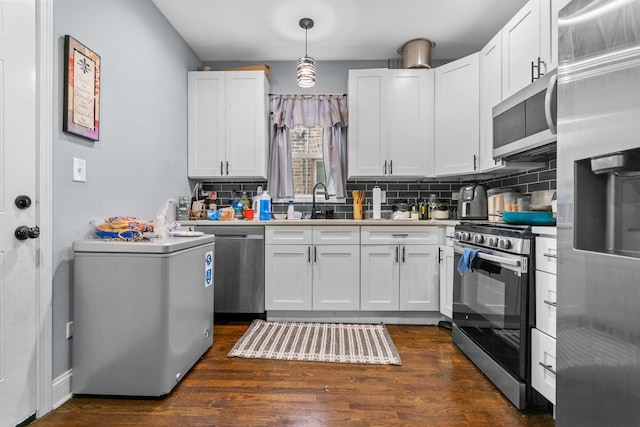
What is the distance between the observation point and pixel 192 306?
2107 millimetres

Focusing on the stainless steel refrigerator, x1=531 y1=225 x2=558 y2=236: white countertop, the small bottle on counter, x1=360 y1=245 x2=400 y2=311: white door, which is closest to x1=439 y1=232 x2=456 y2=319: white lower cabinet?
x1=360 y1=245 x2=400 y2=311: white door

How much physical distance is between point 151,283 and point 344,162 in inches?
95.4

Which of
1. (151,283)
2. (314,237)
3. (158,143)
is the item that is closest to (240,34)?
(158,143)

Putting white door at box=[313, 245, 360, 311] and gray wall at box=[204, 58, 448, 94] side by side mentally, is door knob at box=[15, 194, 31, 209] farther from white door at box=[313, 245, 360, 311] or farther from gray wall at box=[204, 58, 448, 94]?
gray wall at box=[204, 58, 448, 94]

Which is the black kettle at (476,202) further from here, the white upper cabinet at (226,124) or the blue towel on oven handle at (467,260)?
the white upper cabinet at (226,124)

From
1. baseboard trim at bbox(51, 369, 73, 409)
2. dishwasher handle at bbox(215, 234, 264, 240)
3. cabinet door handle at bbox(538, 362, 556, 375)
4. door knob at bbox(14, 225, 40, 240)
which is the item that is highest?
door knob at bbox(14, 225, 40, 240)

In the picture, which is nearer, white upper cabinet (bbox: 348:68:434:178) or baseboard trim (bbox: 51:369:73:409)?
baseboard trim (bbox: 51:369:73:409)

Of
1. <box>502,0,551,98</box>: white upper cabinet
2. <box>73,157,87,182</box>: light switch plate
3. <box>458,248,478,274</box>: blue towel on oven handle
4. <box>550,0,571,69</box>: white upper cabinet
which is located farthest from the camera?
<box>458,248,478,274</box>: blue towel on oven handle

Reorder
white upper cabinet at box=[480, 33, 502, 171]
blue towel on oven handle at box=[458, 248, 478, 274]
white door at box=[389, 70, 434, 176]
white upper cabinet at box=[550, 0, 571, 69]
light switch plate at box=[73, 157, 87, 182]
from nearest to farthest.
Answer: light switch plate at box=[73, 157, 87, 182], white upper cabinet at box=[550, 0, 571, 69], blue towel on oven handle at box=[458, 248, 478, 274], white upper cabinet at box=[480, 33, 502, 171], white door at box=[389, 70, 434, 176]

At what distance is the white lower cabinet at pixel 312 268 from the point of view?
308 cm

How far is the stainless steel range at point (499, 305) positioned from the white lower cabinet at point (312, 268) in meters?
0.96

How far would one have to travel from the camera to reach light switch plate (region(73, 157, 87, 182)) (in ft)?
6.14

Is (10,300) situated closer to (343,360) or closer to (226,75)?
(343,360)

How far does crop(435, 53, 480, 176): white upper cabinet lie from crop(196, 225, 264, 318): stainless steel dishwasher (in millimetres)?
1892
